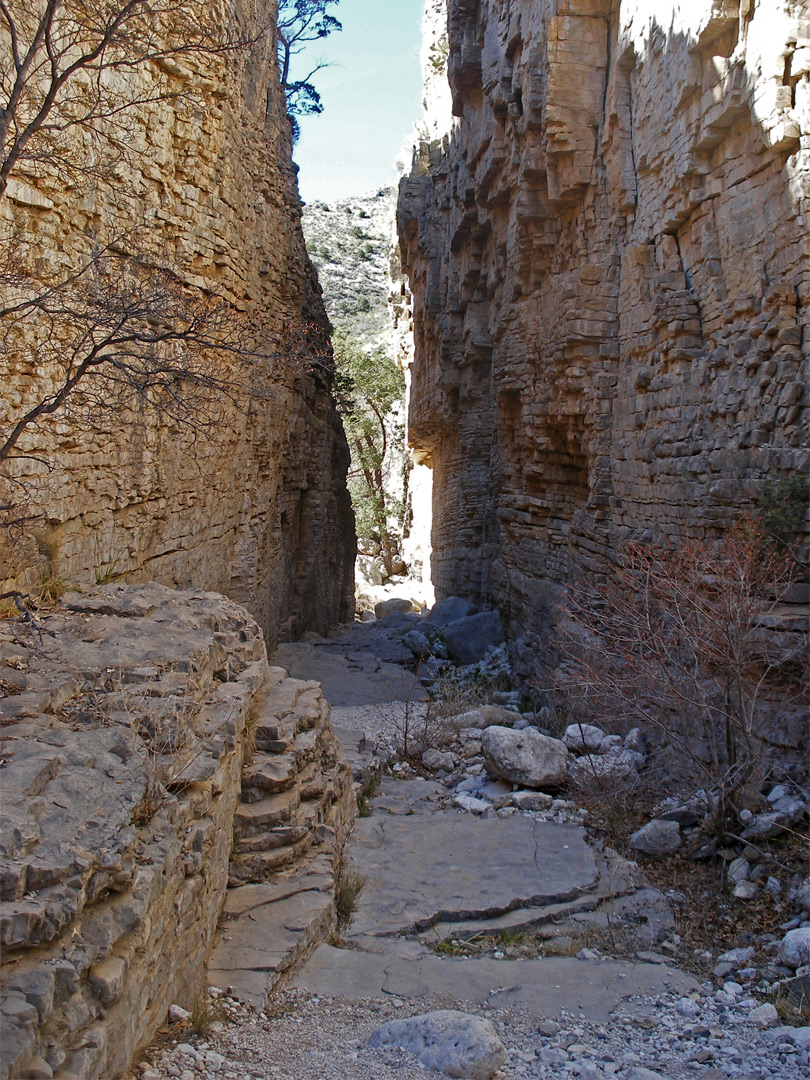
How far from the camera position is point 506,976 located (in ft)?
13.3

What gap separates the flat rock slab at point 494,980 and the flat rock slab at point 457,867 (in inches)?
22.8

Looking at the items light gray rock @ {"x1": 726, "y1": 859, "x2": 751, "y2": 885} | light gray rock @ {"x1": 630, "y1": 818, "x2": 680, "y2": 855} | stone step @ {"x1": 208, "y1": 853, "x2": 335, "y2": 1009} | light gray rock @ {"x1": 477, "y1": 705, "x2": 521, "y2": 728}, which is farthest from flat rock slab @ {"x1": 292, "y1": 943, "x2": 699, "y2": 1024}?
light gray rock @ {"x1": 477, "y1": 705, "x2": 521, "y2": 728}

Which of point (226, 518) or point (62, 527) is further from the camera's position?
point (226, 518)

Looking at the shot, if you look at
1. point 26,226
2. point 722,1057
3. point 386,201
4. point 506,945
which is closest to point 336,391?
point 26,226

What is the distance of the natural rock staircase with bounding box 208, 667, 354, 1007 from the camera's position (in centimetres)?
377

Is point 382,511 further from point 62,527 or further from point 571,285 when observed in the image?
point 62,527

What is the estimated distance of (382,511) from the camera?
34219 millimetres

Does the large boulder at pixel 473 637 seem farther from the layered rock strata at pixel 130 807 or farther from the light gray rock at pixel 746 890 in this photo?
the light gray rock at pixel 746 890

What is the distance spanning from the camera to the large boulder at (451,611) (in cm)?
1712

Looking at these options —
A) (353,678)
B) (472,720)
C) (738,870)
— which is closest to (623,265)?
(472,720)

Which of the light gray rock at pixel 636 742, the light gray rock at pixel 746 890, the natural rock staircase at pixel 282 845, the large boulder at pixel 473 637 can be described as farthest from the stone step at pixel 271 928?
the large boulder at pixel 473 637

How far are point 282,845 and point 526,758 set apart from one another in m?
3.20

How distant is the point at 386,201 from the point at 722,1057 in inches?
2103

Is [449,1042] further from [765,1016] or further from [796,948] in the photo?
[796,948]
